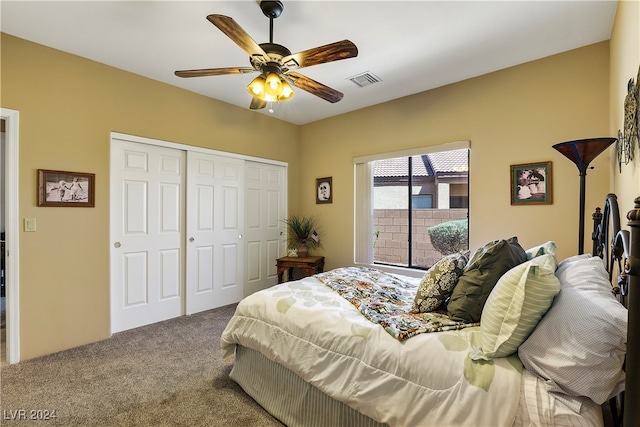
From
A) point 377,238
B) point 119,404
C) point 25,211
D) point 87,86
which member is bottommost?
point 119,404

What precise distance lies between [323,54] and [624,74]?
183 cm

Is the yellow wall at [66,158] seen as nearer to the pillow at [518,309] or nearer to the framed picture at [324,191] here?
the framed picture at [324,191]

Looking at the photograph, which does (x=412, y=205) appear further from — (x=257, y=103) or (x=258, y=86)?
(x=258, y=86)

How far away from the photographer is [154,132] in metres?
3.24

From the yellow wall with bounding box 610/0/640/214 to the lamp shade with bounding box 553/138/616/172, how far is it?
0.46ft

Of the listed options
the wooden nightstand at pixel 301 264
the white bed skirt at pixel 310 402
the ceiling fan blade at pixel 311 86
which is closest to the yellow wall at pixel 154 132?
the ceiling fan blade at pixel 311 86

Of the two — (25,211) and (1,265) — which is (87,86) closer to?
(25,211)

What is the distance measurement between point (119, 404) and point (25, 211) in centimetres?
177

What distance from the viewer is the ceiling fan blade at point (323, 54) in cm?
181

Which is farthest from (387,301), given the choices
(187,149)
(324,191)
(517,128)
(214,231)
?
(187,149)

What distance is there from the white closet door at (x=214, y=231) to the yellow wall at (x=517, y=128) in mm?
1876

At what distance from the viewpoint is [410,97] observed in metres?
3.57

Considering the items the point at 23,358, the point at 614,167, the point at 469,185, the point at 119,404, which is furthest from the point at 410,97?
the point at 23,358

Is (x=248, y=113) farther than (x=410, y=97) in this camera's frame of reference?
Yes
